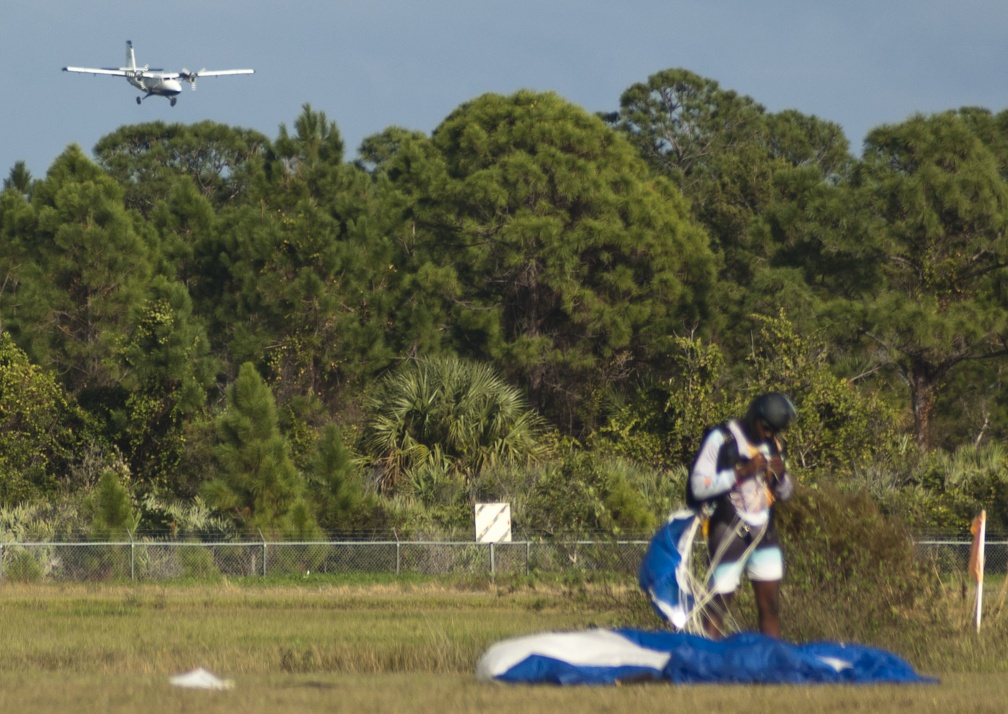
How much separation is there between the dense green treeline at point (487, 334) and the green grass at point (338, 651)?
7139 mm

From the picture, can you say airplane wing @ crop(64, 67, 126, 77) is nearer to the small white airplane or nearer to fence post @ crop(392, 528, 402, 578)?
the small white airplane

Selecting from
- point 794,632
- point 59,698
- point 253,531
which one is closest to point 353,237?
point 253,531

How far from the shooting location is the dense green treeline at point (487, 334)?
103 ft

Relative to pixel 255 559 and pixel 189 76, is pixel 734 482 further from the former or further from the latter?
pixel 189 76

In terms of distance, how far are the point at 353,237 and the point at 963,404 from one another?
65.2ft

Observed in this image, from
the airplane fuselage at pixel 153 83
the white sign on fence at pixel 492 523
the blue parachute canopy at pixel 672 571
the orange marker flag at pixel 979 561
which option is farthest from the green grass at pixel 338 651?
the airplane fuselage at pixel 153 83

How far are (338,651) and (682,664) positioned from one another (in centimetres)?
415

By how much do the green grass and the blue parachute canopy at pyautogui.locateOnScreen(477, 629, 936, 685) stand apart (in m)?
0.30

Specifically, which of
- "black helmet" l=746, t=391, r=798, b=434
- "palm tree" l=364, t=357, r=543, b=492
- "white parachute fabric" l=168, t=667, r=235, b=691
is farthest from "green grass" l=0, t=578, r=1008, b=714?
"palm tree" l=364, t=357, r=543, b=492

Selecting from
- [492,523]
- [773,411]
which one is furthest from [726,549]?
[492,523]

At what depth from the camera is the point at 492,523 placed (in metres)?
28.2

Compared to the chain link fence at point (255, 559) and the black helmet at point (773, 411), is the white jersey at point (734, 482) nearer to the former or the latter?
the black helmet at point (773, 411)

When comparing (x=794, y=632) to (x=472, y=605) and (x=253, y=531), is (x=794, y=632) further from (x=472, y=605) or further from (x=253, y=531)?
(x=253, y=531)

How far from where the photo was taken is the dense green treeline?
3145cm
